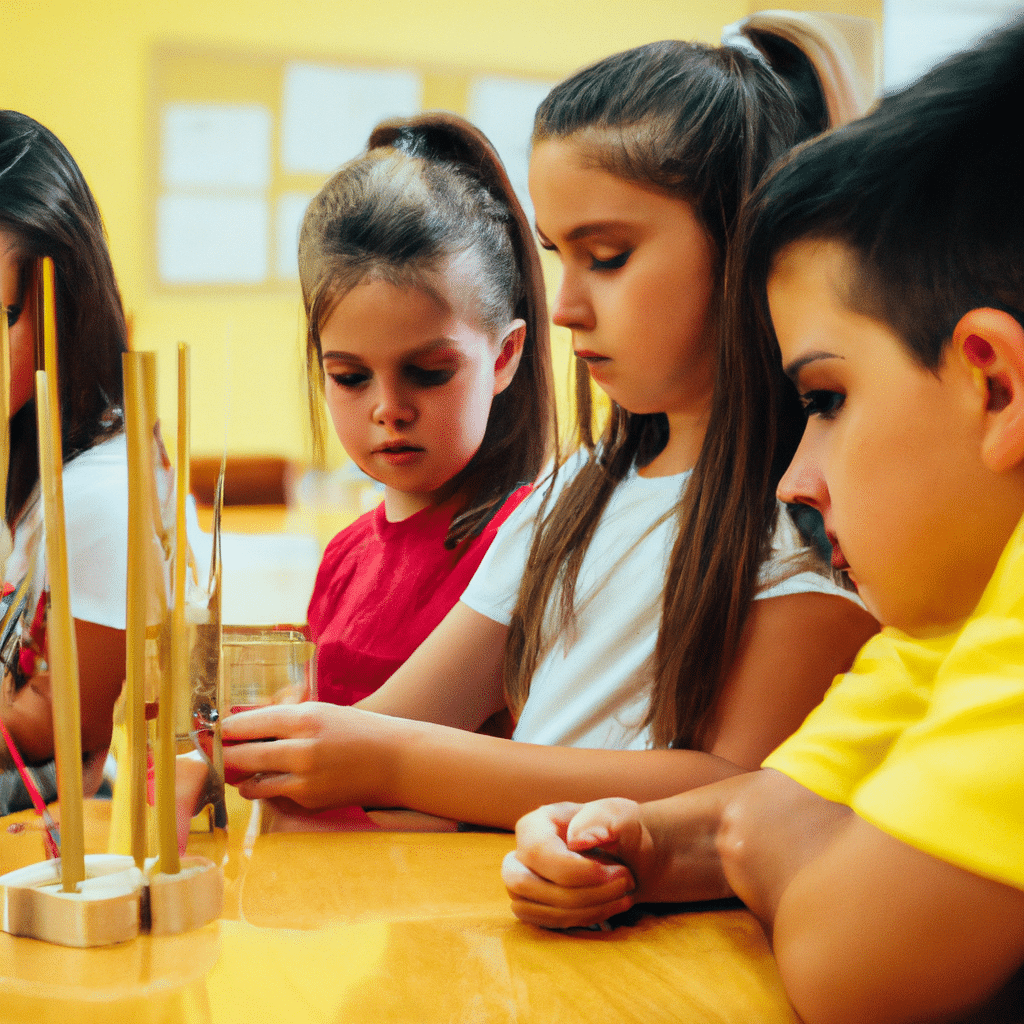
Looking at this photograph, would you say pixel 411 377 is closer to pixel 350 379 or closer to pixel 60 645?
pixel 350 379

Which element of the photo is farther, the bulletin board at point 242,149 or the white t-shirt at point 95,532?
the bulletin board at point 242,149

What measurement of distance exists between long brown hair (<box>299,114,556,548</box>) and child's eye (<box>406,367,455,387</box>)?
0.25 ft

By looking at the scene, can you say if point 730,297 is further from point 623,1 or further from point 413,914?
point 623,1

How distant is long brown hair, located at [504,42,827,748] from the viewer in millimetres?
602

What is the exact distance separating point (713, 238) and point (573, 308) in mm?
97

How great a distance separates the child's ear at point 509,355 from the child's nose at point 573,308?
0.29 metres

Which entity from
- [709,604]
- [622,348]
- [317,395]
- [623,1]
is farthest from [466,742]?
[623,1]

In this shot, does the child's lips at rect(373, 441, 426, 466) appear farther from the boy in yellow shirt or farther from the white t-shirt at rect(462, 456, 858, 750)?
the boy in yellow shirt

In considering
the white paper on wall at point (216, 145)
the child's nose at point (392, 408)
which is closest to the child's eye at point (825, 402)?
the child's nose at point (392, 408)

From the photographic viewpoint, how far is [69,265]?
85 cm

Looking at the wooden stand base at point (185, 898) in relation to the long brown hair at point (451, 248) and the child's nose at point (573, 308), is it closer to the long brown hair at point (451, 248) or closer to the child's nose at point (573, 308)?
the child's nose at point (573, 308)

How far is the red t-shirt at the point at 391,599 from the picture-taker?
92 centimetres

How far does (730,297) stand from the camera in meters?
0.58

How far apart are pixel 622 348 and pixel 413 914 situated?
38 centimetres
